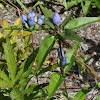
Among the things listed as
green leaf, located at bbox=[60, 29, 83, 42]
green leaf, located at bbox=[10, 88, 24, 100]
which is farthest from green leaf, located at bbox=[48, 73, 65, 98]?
green leaf, located at bbox=[60, 29, 83, 42]

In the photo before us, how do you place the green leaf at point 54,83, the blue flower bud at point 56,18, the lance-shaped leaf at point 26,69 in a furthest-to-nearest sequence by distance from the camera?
1. the lance-shaped leaf at point 26,69
2. the green leaf at point 54,83
3. the blue flower bud at point 56,18

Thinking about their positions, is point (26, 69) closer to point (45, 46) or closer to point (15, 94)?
point (15, 94)

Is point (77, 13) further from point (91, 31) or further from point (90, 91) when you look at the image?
point (90, 91)

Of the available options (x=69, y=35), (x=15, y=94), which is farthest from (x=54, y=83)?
(x=69, y=35)

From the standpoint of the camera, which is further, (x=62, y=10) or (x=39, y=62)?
(x=62, y=10)

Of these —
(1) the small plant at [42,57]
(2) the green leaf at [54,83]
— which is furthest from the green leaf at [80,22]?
(2) the green leaf at [54,83]

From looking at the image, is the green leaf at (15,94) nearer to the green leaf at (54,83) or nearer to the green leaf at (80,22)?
the green leaf at (54,83)

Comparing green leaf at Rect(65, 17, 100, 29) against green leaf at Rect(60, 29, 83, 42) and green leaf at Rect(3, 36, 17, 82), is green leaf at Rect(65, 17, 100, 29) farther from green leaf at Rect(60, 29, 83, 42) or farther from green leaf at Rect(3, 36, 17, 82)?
green leaf at Rect(3, 36, 17, 82)

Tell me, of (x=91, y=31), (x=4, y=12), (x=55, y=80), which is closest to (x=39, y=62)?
(x=55, y=80)
